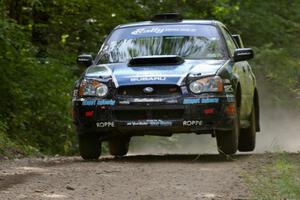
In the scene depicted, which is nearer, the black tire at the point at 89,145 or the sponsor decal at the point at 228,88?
the sponsor decal at the point at 228,88

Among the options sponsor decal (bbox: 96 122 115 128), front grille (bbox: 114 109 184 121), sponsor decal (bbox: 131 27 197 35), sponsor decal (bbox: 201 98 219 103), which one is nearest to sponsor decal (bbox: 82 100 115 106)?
front grille (bbox: 114 109 184 121)

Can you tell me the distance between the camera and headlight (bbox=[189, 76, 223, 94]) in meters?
9.99

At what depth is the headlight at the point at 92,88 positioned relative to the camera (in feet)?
33.4

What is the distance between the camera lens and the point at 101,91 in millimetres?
10195

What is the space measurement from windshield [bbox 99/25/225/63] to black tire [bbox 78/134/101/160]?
108cm

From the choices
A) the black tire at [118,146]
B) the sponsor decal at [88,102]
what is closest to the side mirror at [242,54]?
the sponsor decal at [88,102]

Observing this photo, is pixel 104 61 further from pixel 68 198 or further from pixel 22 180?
pixel 68 198

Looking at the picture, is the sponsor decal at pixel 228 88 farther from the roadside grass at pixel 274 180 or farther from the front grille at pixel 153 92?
the roadside grass at pixel 274 180

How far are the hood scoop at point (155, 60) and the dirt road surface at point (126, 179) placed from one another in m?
1.18

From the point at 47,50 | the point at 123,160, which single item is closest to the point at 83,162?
the point at 123,160

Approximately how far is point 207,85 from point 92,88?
4.51 feet

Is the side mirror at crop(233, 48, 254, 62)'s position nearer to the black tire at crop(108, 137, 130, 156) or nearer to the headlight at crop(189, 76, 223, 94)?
the headlight at crop(189, 76, 223, 94)

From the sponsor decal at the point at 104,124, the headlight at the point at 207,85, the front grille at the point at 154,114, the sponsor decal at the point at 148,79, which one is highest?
the sponsor decal at the point at 148,79

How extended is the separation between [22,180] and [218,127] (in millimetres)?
2746
